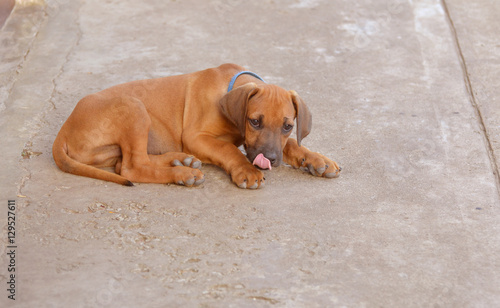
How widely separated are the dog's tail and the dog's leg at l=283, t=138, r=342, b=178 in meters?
1.33

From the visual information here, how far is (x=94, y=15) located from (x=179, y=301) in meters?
5.90

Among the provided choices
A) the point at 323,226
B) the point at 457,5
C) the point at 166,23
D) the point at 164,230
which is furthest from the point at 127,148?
the point at 457,5

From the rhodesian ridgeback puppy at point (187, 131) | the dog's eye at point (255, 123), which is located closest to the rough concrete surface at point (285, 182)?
the rhodesian ridgeback puppy at point (187, 131)

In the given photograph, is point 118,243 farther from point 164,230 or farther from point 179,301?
point 179,301

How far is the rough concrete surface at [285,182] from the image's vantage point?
3691mm

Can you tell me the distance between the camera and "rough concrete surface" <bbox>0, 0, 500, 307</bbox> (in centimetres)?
369

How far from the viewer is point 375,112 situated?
6.21 m

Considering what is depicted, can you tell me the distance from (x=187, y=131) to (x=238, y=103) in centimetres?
59

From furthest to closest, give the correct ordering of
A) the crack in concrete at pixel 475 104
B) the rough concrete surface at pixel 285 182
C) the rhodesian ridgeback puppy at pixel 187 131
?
the crack in concrete at pixel 475 104
the rhodesian ridgeback puppy at pixel 187 131
the rough concrete surface at pixel 285 182

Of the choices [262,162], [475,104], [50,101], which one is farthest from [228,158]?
[475,104]

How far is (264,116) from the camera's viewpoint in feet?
15.2

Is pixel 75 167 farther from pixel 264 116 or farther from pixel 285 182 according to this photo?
pixel 285 182

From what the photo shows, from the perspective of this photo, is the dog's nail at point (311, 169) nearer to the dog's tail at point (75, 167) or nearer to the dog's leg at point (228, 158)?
the dog's leg at point (228, 158)

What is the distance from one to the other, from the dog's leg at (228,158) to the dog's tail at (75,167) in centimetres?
65
